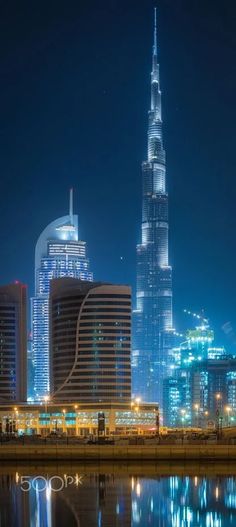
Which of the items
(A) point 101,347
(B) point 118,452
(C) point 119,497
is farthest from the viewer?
(A) point 101,347

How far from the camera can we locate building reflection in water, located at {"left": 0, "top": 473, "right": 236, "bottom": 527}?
57.4 m

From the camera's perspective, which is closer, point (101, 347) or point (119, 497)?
point (119, 497)

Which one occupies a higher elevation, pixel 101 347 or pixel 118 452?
pixel 101 347

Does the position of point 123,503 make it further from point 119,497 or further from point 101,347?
point 101,347

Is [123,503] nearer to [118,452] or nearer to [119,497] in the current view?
[119,497]

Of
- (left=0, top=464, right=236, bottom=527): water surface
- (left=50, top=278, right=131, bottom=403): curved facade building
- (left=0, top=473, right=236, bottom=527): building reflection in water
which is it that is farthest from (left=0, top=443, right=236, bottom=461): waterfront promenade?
(left=50, top=278, right=131, bottom=403): curved facade building

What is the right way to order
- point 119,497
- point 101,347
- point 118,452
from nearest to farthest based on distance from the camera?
point 119,497 < point 118,452 < point 101,347

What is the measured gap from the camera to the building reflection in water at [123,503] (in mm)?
57406

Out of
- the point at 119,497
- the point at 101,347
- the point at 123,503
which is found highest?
the point at 101,347

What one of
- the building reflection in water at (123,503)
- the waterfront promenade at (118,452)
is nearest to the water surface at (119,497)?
the building reflection in water at (123,503)

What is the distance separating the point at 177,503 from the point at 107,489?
22.7 ft

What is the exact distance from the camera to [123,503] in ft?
211

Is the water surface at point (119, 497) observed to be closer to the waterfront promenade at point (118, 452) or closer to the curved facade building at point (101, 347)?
the waterfront promenade at point (118, 452)

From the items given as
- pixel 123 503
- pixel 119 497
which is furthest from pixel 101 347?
pixel 123 503
